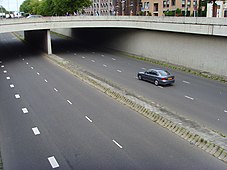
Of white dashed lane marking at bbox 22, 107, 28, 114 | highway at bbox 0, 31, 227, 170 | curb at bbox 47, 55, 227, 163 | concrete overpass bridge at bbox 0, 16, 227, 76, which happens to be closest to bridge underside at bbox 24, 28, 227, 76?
concrete overpass bridge at bbox 0, 16, 227, 76

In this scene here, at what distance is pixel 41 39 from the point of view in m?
56.8

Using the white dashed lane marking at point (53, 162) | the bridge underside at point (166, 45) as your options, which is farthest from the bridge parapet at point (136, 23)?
the white dashed lane marking at point (53, 162)

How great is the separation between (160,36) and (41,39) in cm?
2575

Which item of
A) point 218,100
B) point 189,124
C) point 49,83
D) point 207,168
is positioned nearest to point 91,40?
point 49,83

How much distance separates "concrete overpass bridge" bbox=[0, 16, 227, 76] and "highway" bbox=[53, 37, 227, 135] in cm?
288

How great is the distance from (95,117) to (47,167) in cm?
683

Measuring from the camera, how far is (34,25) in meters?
47.1

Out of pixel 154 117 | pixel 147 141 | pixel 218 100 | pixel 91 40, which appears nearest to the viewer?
pixel 147 141

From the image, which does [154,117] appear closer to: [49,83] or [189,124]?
[189,124]

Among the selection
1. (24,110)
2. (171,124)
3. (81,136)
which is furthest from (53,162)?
(24,110)

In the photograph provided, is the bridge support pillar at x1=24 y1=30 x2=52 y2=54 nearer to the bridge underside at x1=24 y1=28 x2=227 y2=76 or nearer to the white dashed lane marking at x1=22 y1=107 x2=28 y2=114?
the bridge underside at x1=24 y1=28 x2=227 y2=76

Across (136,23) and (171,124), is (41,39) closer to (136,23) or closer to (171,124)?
(136,23)

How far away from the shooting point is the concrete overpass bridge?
32594mm

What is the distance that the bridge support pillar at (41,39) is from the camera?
50906 mm
